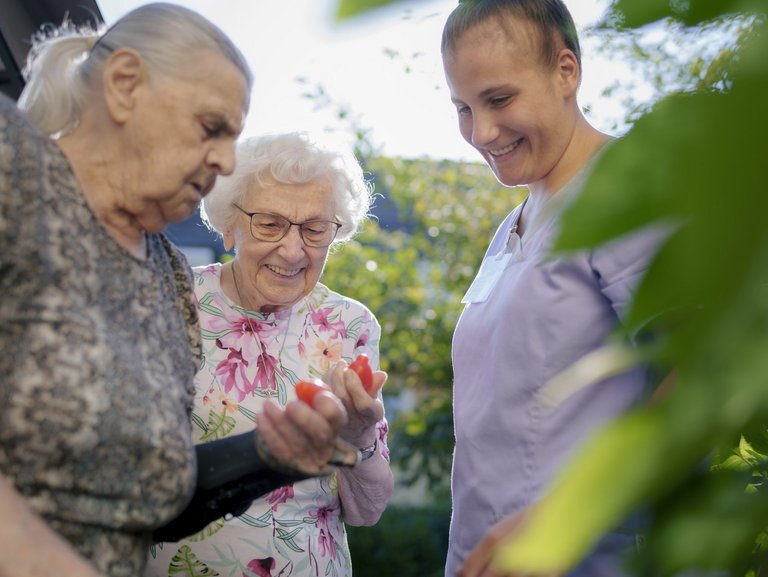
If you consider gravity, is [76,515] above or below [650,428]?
below

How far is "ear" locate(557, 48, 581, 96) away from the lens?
6.31 feet

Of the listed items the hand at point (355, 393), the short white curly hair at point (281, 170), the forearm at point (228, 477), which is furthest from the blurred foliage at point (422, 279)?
the forearm at point (228, 477)

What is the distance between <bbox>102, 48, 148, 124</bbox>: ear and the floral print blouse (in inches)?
43.0

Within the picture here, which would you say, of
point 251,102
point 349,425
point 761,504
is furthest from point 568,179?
point 761,504

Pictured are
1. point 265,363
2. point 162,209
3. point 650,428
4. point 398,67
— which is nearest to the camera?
point 650,428

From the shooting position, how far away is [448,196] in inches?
233

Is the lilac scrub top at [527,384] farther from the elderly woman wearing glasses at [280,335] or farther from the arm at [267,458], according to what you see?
the arm at [267,458]

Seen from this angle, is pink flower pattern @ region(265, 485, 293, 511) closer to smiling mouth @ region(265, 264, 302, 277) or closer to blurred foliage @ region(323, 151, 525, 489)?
smiling mouth @ region(265, 264, 302, 277)

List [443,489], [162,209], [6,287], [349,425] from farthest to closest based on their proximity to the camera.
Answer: [443,489] → [349,425] → [162,209] → [6,287]

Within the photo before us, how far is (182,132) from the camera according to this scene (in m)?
1.25

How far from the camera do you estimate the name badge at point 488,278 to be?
1982 mm

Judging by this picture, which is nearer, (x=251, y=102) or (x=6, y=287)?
(x=6, y=287)

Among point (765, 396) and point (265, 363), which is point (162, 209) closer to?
point (265, 363)

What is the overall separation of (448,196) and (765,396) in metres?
5.73
